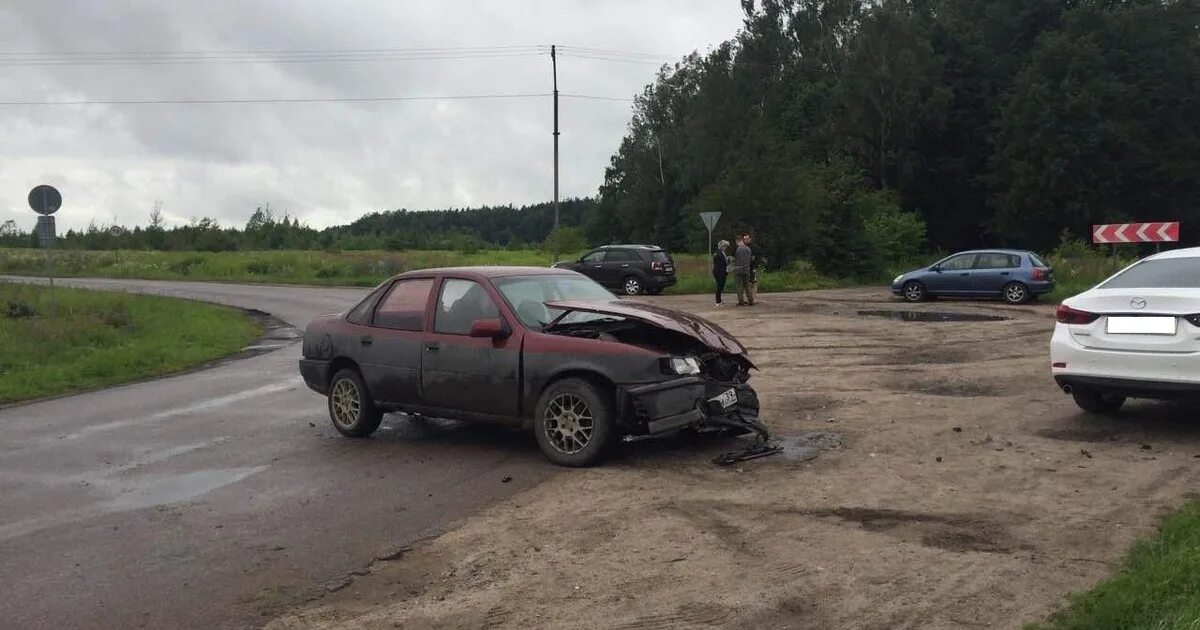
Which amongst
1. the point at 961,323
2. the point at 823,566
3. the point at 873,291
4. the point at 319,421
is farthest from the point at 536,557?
the point at 873,291

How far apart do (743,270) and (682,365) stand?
18.3m

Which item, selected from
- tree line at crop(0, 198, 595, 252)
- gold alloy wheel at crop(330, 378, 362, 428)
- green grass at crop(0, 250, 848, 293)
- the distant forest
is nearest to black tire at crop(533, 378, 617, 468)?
gold alloy wheel at crop(330, 378, 362, 428)

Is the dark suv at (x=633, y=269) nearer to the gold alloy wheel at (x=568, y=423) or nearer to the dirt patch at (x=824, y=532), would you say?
the dirt patch at (x=824, y=532)

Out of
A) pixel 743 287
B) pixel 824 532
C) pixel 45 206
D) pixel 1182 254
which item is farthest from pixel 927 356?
pixel 45 206

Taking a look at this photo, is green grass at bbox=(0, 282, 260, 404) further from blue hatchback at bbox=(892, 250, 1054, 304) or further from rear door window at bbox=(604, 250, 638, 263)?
blue hatchback at bbox=(892, 250, 1054, 304)

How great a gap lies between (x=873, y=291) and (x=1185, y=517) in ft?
97.3

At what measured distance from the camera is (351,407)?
9.38 metres

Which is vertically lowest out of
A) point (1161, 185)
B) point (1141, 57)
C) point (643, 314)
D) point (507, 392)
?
point (507, 392)

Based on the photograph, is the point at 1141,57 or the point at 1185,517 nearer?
the point at 1185,517

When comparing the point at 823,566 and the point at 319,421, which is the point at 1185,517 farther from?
the point at 319,421

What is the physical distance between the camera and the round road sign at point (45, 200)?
68.5ft

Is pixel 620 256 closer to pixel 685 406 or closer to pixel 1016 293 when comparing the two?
pixel 1016 293

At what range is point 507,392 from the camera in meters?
8.25

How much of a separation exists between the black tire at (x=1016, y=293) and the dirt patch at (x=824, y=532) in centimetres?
1745
